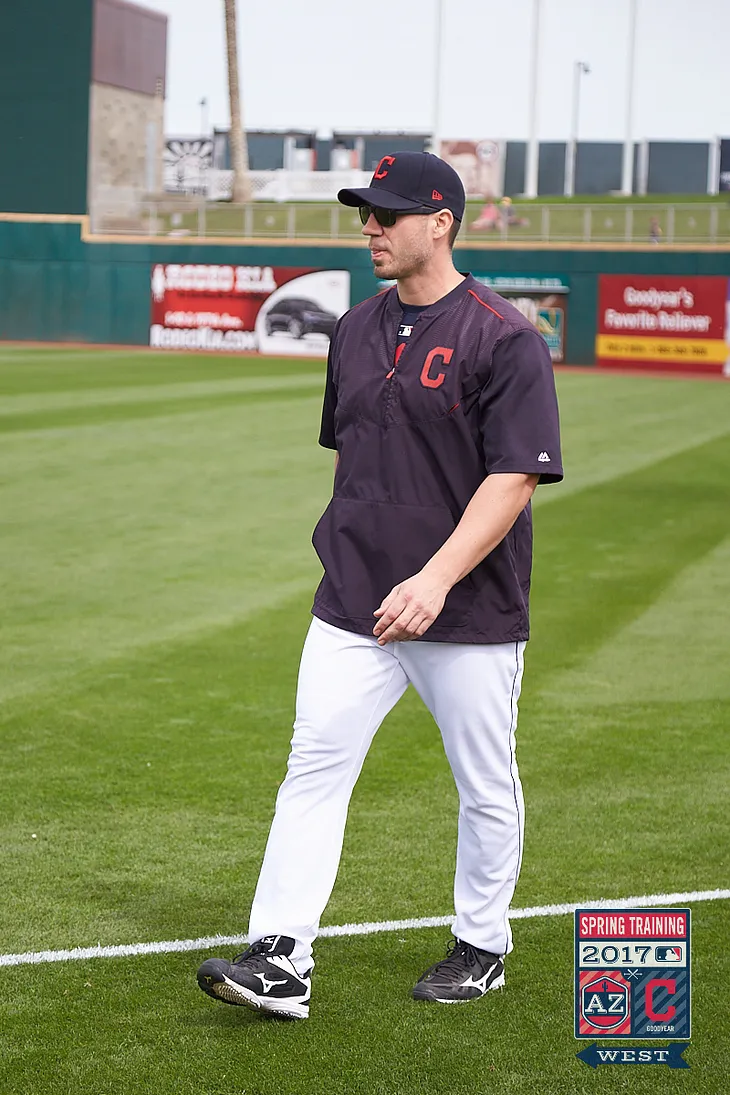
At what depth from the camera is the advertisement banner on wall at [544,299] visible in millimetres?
37438

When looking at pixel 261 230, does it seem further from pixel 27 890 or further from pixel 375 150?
pixel 375 150

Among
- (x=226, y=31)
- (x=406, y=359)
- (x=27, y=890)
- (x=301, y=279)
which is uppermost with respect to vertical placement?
(x=226, y=31)

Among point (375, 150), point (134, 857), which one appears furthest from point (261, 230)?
point (375, 150)

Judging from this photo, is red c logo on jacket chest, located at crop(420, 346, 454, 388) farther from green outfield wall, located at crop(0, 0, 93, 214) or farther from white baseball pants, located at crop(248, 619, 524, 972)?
green outfield wall, located at crop(0, 0, 93, 214)

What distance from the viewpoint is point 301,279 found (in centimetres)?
3972

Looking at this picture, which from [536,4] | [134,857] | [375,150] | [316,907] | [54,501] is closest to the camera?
[316,907]

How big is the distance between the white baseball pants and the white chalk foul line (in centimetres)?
62

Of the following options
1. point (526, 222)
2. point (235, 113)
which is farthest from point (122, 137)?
point (526, 222)

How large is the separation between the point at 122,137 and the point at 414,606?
2211 inches

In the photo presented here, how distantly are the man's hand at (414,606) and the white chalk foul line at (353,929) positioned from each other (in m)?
1.28

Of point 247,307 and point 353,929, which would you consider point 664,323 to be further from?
point 353,929

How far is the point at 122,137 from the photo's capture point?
56.6 meters

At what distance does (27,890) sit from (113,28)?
2171 inches

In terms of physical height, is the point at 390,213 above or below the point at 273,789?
above
